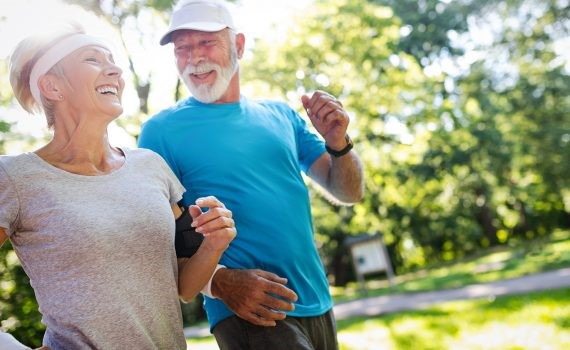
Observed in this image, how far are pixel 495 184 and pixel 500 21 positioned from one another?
680cm

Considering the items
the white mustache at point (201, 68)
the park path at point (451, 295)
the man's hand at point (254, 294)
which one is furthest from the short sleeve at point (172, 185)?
the park path at point (451, 295)

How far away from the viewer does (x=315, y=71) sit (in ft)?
42.1

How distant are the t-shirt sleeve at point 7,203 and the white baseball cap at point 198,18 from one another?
1116 mm

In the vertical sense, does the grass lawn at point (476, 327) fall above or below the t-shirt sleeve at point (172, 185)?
below

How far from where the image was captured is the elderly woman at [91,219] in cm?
163

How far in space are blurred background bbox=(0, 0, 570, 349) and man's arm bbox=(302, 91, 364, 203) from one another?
214 centimetres

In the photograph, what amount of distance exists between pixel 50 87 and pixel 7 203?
428 mm

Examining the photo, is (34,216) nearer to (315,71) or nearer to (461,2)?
(315,71)

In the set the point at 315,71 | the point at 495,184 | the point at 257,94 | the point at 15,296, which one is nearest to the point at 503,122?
the point at 495,184

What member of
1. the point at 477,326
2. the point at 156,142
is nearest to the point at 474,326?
the point at 477,326

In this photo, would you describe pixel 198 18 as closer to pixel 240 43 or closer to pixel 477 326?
pixel 240 43

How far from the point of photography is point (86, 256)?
1.64 metres

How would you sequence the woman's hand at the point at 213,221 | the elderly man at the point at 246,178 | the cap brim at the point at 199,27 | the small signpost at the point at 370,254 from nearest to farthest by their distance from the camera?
1. the woman's hand at the point at 213,221
2. the elderly man at the point at 246,178
3. the cap brim at the point at 199,27
4. the small signpost at the point at 370,254

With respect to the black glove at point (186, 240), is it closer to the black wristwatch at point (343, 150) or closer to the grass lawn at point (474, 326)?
the black wristwatch at point (343, 150)
